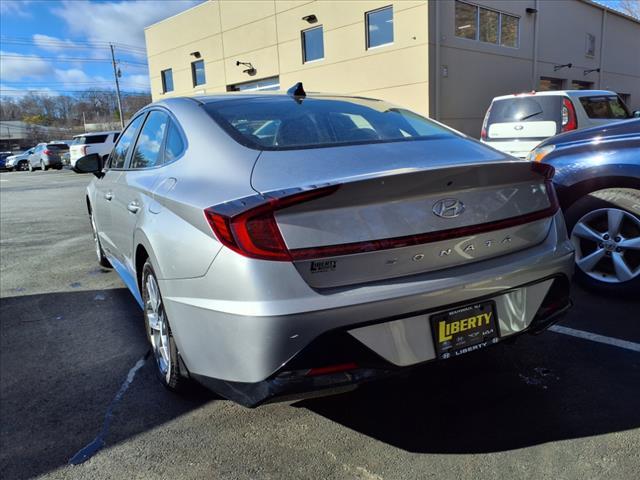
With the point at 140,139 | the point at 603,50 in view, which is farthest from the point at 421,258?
the point at 603,50

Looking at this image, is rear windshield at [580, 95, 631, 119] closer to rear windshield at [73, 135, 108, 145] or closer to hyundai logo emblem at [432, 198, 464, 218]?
hyundai logo emblem at [432, 198, 464, 218]

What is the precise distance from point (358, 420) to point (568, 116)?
25.2ft

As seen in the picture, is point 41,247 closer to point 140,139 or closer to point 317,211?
point 140,139

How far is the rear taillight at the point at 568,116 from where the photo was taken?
850 centimetres

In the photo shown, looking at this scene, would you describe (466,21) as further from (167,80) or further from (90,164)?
(167,80)

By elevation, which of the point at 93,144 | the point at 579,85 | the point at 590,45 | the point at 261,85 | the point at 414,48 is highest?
the point at 590,45

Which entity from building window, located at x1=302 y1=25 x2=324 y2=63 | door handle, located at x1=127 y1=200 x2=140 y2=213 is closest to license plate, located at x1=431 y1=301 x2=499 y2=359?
door handle, located at x1=127 y1=200 x2=140 y2=213

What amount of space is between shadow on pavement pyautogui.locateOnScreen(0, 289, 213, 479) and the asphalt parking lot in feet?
0.04

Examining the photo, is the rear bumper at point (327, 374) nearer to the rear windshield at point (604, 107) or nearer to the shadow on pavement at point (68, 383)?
the shadow on pavement at point (68, 383)

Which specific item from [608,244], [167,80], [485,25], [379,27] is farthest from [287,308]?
[167,80]

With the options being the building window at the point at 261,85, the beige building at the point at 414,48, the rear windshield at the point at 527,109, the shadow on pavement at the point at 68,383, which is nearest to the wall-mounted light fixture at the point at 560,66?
the beige building at the point at 414,48

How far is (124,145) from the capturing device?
163 inches

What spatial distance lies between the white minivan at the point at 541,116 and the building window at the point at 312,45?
10.3m

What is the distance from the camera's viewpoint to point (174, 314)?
7.63 feet
